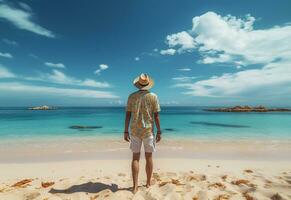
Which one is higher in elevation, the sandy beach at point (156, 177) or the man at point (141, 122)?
the man at point (141, 122)

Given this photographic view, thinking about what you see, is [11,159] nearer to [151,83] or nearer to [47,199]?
[47,199]

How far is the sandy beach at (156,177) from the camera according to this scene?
3.68 m

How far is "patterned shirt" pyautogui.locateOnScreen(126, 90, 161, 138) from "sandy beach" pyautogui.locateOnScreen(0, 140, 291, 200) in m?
1.18

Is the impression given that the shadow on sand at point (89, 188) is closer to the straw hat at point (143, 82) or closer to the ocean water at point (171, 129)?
the straw hat at point (143, 82)

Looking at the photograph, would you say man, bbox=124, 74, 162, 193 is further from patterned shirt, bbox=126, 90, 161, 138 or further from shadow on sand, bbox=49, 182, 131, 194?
shadow on sand, bbox=49, 182, 131, 194

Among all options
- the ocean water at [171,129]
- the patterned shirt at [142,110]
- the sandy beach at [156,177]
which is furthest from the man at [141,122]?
the ocean water at [171,129]

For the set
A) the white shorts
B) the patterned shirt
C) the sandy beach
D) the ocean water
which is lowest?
the ocean water

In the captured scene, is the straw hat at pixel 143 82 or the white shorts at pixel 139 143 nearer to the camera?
the white shorts at pixel 139 143

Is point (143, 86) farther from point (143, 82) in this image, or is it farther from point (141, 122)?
point (141, 122)

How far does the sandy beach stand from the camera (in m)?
3.68

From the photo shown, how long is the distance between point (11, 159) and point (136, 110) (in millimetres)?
5978

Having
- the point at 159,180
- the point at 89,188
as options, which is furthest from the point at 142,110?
the point at 89,188

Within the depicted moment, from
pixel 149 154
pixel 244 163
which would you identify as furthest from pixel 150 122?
pixel 244 163

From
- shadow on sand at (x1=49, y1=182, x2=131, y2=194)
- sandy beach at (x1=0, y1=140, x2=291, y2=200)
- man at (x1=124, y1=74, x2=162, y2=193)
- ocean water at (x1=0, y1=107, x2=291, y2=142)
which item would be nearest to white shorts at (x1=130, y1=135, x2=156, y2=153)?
man at (x1=124, y1=74, x2=162, y2=193)
